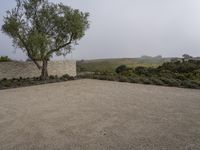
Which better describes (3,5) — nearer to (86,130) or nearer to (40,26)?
(40,26)

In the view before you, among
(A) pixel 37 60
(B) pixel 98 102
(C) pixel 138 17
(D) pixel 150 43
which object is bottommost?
(B) pixel 98 102

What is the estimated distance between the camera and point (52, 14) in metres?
11.9

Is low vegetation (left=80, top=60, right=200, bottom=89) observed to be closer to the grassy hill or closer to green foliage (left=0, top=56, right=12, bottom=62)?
the grassy hill

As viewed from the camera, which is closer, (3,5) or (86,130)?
(86,130)

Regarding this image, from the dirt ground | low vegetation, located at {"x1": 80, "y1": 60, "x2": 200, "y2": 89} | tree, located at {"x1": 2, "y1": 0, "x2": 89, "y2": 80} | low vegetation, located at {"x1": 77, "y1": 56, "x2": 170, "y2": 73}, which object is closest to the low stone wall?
tree, located at {"x1": 2, "y1": 0, "x2": 89, "y2": 80}

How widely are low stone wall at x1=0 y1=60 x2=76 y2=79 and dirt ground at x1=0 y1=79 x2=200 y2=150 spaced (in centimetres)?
666

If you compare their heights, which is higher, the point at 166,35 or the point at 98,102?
the point at 166,35

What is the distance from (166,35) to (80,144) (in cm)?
1778

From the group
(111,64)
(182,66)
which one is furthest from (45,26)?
(182,66)

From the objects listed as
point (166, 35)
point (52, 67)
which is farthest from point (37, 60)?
point (166, 35)

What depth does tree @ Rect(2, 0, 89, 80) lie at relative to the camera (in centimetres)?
1138

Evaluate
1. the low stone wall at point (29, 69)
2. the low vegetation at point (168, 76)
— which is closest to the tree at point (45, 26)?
the low stone wall at point (29, 69)

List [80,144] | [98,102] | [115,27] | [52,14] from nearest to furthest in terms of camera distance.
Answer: [80,144]
[98,102]
[52,14]
[115,27]

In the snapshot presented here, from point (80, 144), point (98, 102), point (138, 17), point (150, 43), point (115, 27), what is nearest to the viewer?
point (80, 144)
